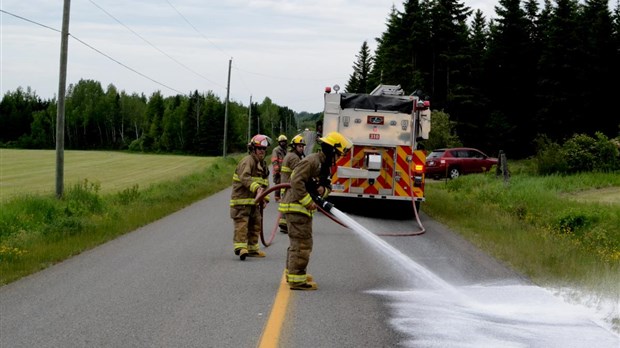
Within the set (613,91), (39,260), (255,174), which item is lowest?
(39,260)

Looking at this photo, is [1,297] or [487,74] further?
[487,74]

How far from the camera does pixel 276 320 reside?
5438 mm

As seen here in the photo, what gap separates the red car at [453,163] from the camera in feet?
98.9

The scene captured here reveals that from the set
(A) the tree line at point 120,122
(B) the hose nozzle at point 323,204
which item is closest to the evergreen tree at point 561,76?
(B) the hose nozzle at point 323,204

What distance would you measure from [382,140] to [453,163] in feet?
53.1

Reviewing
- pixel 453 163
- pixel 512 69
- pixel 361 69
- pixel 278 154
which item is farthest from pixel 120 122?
pixel 278 154

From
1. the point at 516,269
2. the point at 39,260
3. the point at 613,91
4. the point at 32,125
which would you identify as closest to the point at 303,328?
the point at 516,269

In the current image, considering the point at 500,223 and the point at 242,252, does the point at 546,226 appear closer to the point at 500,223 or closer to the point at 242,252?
the point at 500,223

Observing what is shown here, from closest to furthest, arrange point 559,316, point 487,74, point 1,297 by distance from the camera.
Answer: point 559,316 → point 1,297 → point 487,74

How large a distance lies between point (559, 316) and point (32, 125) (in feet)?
415

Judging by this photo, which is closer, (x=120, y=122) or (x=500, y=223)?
(x=500, y=223)

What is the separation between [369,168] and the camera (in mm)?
14383

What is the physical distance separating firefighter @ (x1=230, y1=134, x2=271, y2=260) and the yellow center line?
1.82 m

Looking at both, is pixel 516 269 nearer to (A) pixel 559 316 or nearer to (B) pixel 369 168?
(A) pixel 559 316
